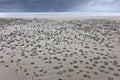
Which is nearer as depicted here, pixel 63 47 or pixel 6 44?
pixel 63 47

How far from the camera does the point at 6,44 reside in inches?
710

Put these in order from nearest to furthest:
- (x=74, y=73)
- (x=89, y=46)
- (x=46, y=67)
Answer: (x=74, y=73), (x=46, y=67), (x=89, y=46)

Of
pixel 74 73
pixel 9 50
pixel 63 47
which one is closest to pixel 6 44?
pixel 9 50

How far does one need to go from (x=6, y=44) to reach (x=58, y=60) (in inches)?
299

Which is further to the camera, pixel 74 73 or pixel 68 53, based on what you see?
pixel 68 53

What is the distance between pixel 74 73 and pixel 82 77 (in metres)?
0.72

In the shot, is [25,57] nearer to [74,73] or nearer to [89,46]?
[74,73]

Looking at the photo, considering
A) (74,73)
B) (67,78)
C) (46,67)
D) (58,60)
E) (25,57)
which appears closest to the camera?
(67,78)

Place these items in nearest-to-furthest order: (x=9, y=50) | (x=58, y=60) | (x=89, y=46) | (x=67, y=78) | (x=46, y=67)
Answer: (x=67, y=78), (x=46, y=67), (x=58, y=60), (x=9, y=50), (x=89, y=46)

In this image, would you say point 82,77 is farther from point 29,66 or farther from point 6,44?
point 6,44

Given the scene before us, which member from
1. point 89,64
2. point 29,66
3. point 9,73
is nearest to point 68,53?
point 89,64

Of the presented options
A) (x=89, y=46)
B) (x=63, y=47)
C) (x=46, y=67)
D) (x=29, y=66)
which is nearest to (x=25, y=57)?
(x=29, y=66)

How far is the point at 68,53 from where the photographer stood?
48.3 ft

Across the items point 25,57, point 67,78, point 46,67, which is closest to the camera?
point 67,78
